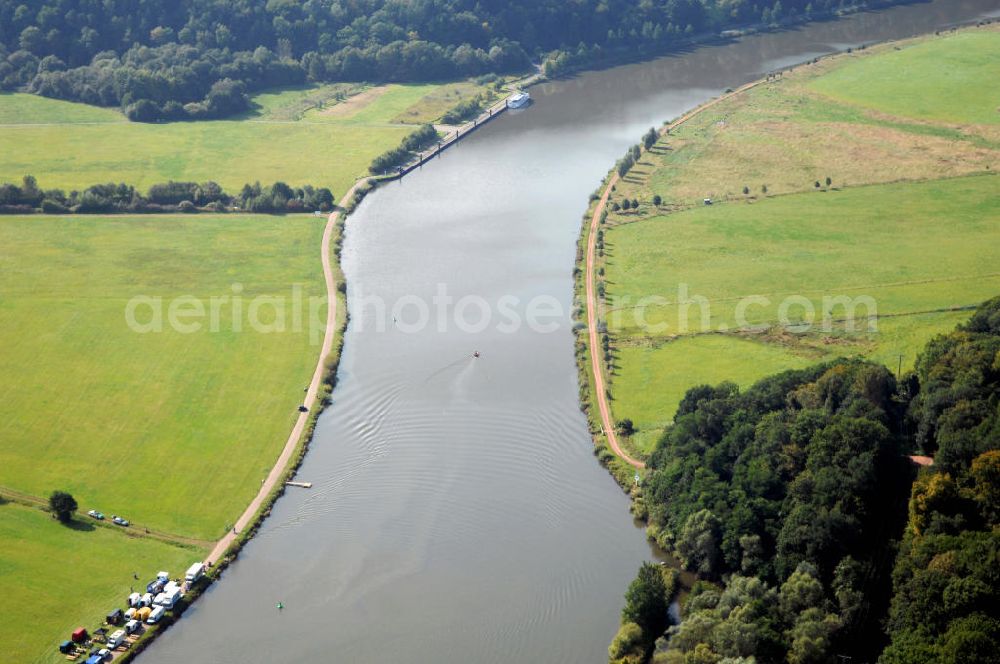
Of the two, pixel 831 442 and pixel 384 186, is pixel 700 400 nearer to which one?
pixel 831 442

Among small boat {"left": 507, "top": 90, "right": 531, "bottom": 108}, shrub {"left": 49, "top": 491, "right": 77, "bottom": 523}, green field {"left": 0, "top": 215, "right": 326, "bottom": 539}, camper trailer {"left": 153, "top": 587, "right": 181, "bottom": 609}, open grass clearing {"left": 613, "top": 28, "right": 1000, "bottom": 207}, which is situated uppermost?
small boat {"left": 507, "top": 90, "right": 531, "bottom": 108}

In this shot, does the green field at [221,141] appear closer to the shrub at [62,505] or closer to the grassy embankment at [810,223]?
the grassy embankment at [810,223]

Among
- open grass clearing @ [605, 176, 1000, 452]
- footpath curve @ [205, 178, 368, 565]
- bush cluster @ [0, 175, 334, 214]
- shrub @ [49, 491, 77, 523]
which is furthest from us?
bush cluster @ [0, 175, 334, 214]

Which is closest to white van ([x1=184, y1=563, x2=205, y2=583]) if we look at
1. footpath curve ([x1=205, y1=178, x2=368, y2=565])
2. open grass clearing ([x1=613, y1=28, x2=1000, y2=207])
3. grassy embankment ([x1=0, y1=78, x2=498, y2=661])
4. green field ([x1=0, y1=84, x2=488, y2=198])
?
footpath curve ([x1=205, y1=178, x2=368, y2=565])

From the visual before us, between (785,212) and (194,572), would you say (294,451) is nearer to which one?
(194,572)

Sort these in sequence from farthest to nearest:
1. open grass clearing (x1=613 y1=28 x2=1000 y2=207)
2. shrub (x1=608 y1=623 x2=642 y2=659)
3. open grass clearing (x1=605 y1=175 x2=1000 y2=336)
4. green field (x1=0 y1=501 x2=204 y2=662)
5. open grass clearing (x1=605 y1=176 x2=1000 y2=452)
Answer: open grass clearing (x1=613 y1=28 x2=1000 y2=207) < open grass clearing (x1=605 y1=175 x2=1000 y2=336) < open grass clearing (x1=605 y1=176 x2=1000 y2=452) < green field (x1=0 y1=501 x2=204 y2=662) < shrub (x1=608 y1=623 x2=642 y2=659)

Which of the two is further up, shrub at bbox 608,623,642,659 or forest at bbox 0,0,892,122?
forest at bbox 0,0,892,122

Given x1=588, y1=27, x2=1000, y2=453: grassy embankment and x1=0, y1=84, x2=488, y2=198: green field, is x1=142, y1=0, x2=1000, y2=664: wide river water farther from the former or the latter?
x1=0, y1=84, x2=488, y2=198: green field
